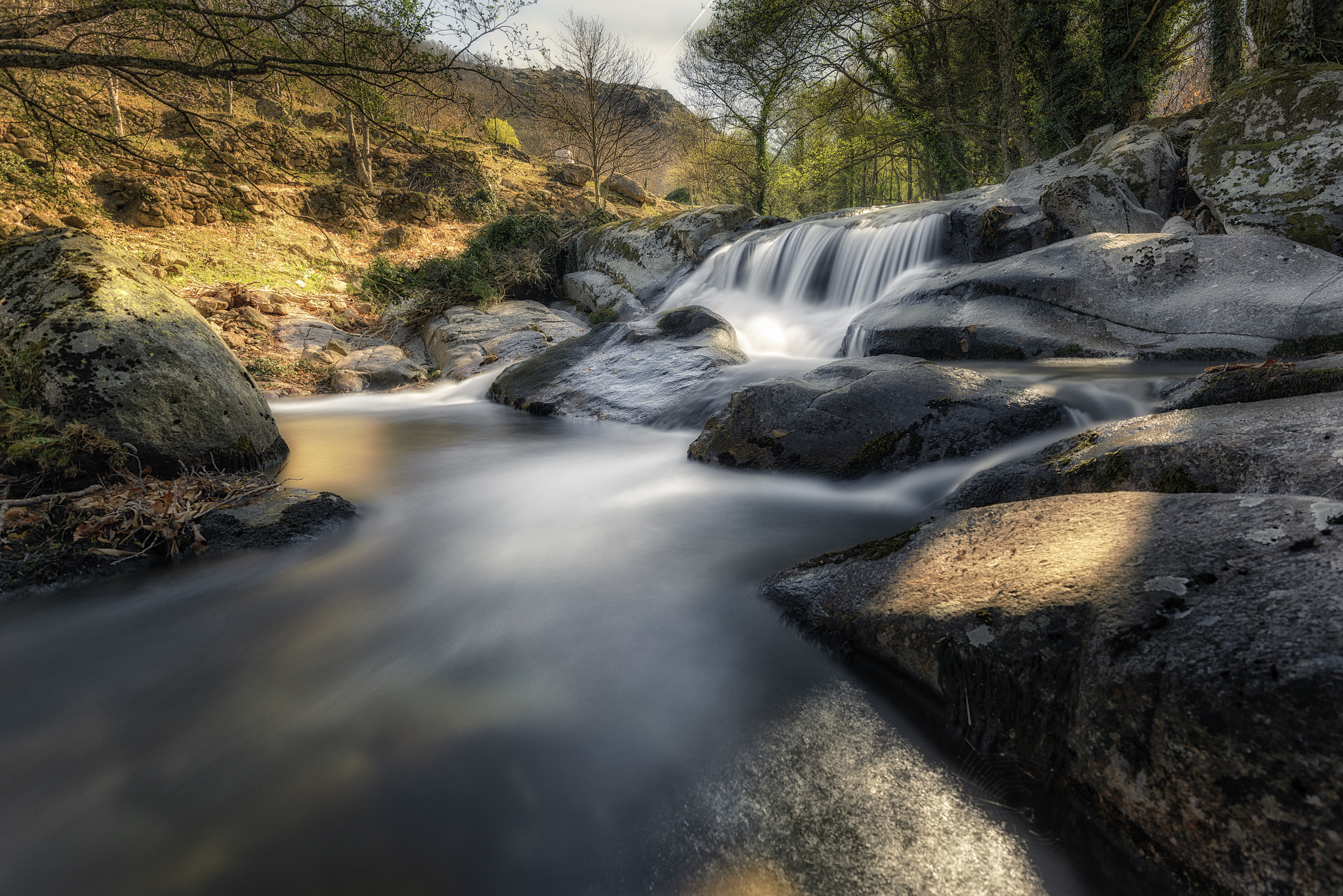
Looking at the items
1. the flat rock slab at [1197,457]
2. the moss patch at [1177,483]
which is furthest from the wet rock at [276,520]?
the moss patch at [1177,483]

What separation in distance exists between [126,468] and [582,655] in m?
3.44

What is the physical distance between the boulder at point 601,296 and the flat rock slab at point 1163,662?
10632mm

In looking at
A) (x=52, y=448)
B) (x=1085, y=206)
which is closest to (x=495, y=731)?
(x=52, y=448)

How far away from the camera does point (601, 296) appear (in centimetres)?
1338

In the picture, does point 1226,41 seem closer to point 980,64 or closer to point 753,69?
point 980,64

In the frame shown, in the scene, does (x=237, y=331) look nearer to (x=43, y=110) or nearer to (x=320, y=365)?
(x=320, y=365)

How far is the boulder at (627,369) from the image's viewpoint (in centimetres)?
692

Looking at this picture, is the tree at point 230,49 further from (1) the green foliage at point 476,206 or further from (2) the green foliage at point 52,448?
(1) the green foliage at point 476,206

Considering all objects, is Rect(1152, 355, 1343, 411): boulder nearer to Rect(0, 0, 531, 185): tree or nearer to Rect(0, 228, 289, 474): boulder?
Rect(0, 0, 531, 185): tree

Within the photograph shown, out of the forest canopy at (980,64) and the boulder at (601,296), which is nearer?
the forest canopy at (980,64)

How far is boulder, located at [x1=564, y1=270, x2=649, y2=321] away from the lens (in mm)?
12516

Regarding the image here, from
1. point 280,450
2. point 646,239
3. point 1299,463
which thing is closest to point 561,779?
point 1299,463

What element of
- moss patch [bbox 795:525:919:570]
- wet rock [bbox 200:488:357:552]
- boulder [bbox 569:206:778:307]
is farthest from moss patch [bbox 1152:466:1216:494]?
boulder [bbox 569:206:778:307]

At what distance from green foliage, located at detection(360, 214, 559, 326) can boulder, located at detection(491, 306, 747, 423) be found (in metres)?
5.34
